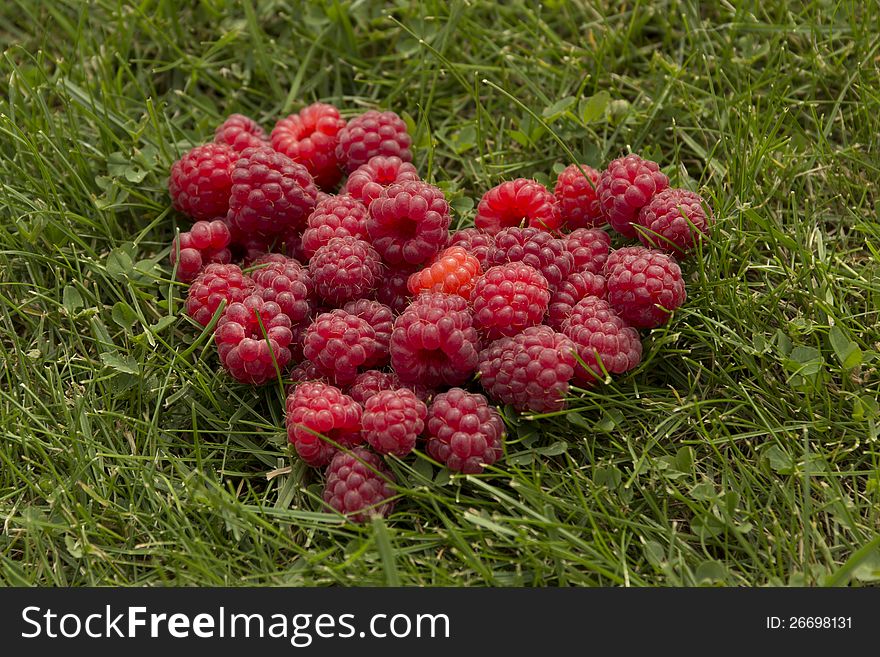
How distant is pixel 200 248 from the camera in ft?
8.02

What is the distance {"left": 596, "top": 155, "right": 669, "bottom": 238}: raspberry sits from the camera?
233cm

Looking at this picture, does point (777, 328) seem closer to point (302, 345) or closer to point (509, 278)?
point (509, 278)

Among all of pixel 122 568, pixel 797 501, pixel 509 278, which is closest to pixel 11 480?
pixel 122 568

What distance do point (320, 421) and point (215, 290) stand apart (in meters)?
0.49

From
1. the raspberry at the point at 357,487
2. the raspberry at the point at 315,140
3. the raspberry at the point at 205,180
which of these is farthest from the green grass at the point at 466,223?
the raspberry at the point at 315,140

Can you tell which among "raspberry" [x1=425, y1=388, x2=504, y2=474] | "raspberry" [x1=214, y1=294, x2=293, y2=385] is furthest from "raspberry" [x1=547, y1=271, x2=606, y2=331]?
"raspberry" [x1=214, y1=294, x2=293, y2=385]

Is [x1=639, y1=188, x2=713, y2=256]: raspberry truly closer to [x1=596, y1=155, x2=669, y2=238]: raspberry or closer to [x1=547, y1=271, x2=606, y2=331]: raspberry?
[x1=596, y1=155, x2=669, y2=238]: raspberry

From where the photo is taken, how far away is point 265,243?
8.18ft

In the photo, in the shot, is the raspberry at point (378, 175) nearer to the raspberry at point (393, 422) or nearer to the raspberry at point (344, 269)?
the raspberry at point (344, 269)

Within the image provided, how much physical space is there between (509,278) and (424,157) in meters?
0.74

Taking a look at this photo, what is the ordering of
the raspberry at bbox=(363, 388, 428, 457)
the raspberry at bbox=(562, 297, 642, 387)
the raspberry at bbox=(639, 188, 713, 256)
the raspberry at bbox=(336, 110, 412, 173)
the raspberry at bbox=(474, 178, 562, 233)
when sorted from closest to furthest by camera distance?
the raspberry at bbox=(363, 388, 428, 457) < the raspberry at bbox=(562, 297, 642, 387) < the raspberry at bbox=(639, 188, 713, 256) < the raspberry at bbox=(474, 178, 562, 233) < the raspberry at bbox=(336, 110, 412, 173)

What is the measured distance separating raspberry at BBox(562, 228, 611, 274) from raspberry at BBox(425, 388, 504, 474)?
0.46 meters

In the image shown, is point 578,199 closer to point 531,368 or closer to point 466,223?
point 466,223

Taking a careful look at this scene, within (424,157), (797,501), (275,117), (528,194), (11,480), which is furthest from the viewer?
(275,117)
